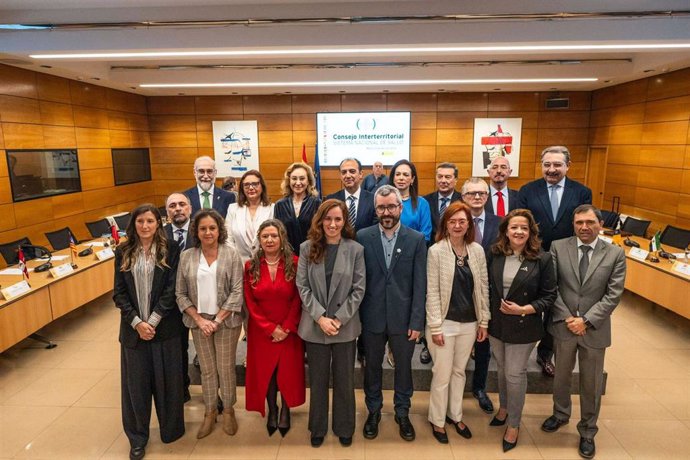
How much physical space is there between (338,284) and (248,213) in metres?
1.30

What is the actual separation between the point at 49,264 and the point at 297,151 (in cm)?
643

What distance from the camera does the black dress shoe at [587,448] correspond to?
2.88 meters

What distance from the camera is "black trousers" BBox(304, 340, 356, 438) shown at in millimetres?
2893

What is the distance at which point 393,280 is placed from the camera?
2832 millimetres

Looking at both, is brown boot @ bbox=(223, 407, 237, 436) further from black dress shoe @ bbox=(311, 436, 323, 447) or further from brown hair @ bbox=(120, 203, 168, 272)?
brown hair @ bbox=(120, 203, 168, 272)

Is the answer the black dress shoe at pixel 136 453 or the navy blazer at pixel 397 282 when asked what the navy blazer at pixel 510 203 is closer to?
the navy blazer at pixel 397 282

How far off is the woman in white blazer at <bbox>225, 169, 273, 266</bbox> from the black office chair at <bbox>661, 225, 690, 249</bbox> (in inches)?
227

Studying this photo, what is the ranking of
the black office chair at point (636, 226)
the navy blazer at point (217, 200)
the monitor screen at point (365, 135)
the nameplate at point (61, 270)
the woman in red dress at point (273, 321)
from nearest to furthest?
the woman in red dress at point (273, 321)
the navy blazer at point (217, 200)
the nameplate at point (61, 270)
the black office chair at point (636, 226)
the monitor screen at point (365, 135)

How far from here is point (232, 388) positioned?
10.2 feet

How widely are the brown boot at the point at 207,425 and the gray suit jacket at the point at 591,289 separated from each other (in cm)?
265

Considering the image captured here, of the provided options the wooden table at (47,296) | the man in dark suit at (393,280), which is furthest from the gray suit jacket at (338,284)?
the wooden table at (47,296)

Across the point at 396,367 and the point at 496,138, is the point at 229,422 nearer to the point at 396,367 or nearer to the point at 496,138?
the point at 396,367

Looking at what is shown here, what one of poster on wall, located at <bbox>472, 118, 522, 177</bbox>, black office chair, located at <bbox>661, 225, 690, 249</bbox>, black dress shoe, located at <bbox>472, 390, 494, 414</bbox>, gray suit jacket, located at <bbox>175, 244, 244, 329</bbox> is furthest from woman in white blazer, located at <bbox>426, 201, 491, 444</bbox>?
poster on wall, located at <bbox>472, 118, 522, 177</bbox>

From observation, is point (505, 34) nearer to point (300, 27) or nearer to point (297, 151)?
point (300, 27)
